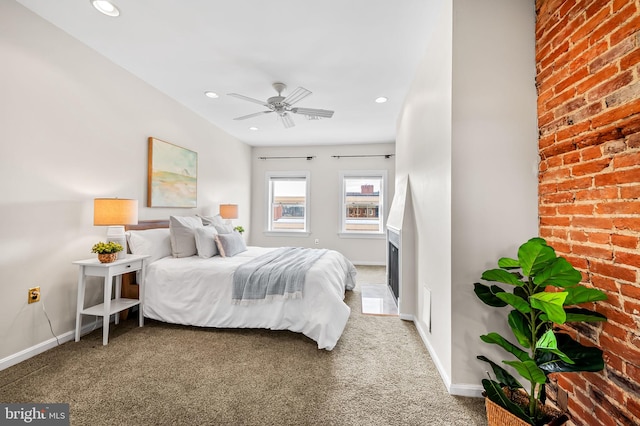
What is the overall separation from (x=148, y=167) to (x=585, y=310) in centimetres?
416

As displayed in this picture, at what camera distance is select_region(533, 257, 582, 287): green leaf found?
1219 mm

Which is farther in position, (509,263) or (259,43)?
(259,43)

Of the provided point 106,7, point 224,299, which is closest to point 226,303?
point 224,299

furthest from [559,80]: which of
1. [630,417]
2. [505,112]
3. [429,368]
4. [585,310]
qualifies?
[429,368]

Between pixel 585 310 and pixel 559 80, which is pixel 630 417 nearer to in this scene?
pixel 585 310

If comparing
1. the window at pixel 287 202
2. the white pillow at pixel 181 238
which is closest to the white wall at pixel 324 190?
the window at pixel 287 202

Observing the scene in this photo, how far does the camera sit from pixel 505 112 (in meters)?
1.72

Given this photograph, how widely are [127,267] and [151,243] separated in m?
0.49

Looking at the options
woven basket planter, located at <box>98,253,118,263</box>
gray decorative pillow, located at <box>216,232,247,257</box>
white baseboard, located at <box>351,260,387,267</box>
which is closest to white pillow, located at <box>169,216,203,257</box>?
gray decorative pillow, located at <box>216,232,247,257</box>

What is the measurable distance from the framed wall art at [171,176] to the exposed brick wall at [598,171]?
3.91m

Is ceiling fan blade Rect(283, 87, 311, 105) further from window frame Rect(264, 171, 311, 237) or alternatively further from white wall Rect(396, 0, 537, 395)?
window frame Rect(264, 171, 311, 237)

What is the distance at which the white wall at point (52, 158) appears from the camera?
203 centimetres

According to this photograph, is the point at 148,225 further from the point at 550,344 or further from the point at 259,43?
the point at 550,344

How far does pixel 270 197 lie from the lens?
250 inches
